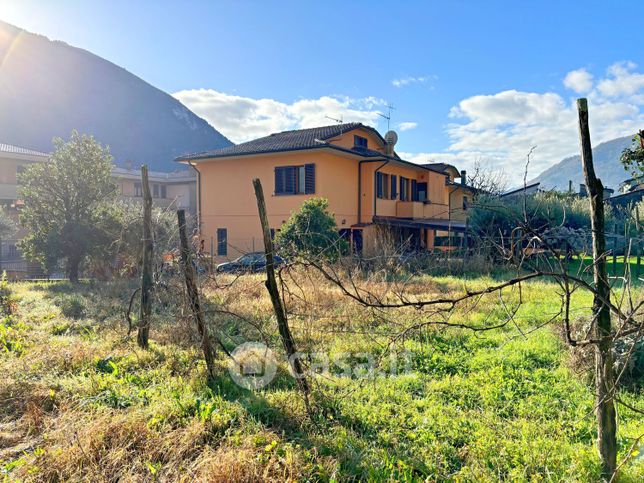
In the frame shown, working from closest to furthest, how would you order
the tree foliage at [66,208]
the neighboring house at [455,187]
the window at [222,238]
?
the tree foliage at [66,208]
the window at [222,238]
the neighboring house at [455,187]

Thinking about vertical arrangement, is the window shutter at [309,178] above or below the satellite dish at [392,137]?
below

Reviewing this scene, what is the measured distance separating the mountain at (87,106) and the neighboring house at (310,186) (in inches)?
1847

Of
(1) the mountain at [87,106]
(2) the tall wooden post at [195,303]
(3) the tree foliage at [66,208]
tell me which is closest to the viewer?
(2) the tall wooden post at [195,303]

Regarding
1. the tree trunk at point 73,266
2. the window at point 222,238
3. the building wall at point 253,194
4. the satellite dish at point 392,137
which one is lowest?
the tree trunk at point 73,266

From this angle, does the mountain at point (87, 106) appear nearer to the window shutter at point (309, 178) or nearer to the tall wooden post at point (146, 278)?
the window shutter at point (309, 178)

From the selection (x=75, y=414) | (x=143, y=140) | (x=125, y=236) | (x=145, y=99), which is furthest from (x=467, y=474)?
(x=145, y=99)

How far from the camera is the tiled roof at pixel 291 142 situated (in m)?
18.0

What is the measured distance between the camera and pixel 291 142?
1920 centimetres

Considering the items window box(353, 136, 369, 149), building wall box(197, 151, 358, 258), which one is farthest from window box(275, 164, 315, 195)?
window box(353, 136, 369, 149)

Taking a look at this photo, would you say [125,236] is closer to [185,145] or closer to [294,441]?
[294,441]

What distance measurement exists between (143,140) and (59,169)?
62.7 meters

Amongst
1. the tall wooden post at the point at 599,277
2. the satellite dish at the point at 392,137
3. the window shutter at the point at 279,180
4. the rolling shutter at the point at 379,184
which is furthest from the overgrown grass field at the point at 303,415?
the satellite dish at the point at 392,137

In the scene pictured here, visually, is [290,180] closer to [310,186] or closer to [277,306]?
[310,186]

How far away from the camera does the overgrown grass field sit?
286cm
